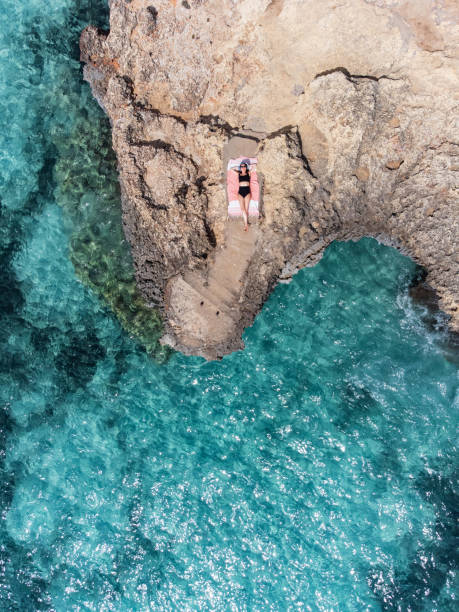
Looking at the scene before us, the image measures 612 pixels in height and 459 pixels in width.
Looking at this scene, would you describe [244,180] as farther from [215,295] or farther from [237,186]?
[215,295]

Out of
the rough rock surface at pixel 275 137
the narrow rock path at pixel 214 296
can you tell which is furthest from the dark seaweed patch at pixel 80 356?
the narrow rock path at pixel 214 296

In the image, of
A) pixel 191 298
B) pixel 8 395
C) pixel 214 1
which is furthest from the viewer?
pixel 8 395

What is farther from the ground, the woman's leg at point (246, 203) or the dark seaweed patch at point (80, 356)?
the woman's leg at point (246, 203)

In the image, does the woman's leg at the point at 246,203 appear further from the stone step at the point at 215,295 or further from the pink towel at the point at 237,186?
the stone step at the point at 215,295

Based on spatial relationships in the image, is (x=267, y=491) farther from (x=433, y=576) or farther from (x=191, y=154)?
(x=191, y=154)

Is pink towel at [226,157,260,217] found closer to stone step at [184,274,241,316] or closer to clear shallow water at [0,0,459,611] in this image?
stone step at [184,274,241,316]

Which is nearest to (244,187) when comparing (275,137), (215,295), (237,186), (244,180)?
(244,180)

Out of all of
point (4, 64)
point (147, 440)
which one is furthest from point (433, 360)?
point (4, 64)
